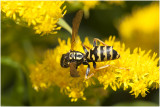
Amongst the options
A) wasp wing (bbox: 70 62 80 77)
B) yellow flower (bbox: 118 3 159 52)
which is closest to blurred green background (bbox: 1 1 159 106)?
yellow flower (bbox: 118 3 159 52)

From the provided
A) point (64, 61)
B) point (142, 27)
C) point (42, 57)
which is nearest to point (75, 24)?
point (64, 61)

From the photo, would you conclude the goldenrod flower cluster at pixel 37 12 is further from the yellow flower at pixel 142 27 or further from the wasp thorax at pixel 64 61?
the yellow flower at pixel 142 27

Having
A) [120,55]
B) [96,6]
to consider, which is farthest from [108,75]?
[96,6]

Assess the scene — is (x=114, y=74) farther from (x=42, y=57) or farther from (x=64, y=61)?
(x=42, y=57)

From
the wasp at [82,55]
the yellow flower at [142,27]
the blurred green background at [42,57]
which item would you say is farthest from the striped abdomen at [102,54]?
the yellow flower at [142,27]

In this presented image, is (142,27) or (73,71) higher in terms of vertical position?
(142,27)

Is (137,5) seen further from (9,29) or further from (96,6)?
(9,29)
